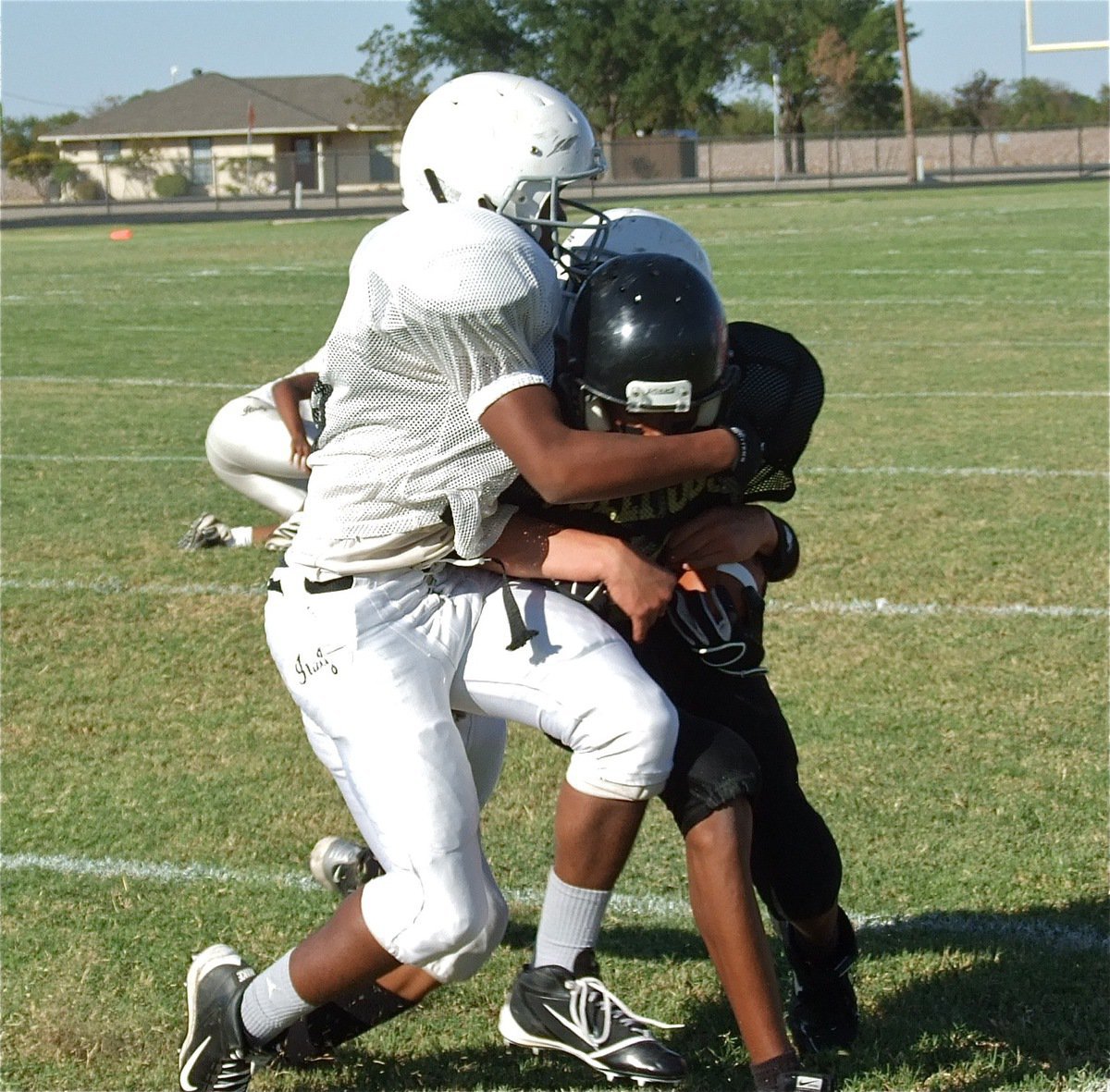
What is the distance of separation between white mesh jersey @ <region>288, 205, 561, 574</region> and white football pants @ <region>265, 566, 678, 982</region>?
0.11m

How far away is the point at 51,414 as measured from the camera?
35.5 feet

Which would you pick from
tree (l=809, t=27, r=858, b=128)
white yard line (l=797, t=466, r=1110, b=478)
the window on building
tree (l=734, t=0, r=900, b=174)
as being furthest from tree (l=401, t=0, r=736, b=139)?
white yard line (l=797, t=466, r=1110, b=478)

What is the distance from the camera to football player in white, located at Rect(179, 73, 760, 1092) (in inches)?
109

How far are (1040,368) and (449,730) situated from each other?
9.51 metres

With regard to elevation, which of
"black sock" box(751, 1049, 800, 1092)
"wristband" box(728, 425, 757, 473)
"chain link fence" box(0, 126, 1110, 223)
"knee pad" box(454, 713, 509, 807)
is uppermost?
"chain link fence" box(0, 126, 1110, 223)

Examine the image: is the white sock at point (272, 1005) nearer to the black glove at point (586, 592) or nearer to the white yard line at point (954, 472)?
the black glove at point (586, 592)

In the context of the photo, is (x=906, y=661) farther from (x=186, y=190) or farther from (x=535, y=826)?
(x=186, y=190)

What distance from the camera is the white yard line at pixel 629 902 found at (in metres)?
3.68

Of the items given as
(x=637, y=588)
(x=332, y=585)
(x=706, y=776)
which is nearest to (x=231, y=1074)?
(x=332, y=585)

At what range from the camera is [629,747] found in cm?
278

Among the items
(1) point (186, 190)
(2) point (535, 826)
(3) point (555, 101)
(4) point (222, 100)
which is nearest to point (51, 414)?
(2) point (535, 826)

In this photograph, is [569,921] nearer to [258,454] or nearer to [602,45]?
[258,454]

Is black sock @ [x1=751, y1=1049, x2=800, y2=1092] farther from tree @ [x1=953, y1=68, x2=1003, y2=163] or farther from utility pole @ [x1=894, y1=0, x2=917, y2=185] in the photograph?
tree @ [x1=953, y1=68, x2=1003, y2=163]

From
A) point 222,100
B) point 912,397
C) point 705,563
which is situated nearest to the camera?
point 705,563
